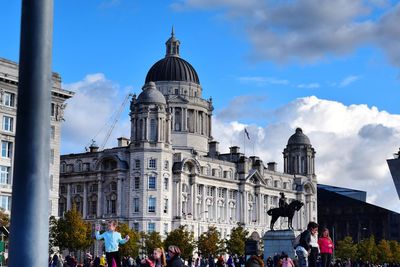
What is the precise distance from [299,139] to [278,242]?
115925 millimetres

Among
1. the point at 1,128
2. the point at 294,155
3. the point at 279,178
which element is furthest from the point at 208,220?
the point at 1,128

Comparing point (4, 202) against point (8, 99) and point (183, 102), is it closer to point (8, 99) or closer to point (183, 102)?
point (8, 99)

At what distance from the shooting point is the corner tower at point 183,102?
162250 mm

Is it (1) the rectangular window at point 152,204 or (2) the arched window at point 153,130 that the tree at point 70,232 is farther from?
(2) the arched window at point 153,130

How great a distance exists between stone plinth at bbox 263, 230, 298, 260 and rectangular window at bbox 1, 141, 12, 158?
37.5m

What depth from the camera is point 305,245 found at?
2650 centimetres

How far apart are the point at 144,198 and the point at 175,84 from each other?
39.8 meters

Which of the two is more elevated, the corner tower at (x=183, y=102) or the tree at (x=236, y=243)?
the corner tower at (x=183, y=102)

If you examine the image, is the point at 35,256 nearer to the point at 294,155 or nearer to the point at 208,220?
the point at 208,220

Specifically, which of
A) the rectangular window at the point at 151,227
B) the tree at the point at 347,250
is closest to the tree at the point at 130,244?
the rectangular window at the point at 151,227

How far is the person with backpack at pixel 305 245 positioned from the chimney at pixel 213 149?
135598 millimetres

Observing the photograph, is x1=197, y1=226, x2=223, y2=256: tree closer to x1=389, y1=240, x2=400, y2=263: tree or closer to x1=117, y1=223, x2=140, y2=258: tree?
x1=117, y1=223, x2=140, y2=258: tree

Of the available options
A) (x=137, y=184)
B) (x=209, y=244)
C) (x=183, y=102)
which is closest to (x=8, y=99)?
(x=137, y=184)

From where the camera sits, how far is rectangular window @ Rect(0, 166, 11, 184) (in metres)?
88.9
